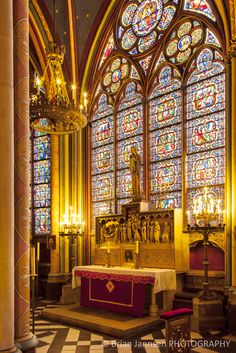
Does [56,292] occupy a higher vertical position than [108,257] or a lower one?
lower

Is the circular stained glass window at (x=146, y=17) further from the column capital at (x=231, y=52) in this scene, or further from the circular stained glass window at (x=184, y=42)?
the column capital at (x=231, y=52)

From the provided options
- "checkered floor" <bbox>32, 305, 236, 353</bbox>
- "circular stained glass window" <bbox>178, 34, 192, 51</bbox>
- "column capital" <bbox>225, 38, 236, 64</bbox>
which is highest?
"circular stained glass window" <bbox>178, 34, 192, 51</bbox>

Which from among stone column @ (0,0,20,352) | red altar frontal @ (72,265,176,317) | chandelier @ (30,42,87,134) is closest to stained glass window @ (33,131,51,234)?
red altar frontal @ (72,265,176,317)

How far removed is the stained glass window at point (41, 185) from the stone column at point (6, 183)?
33.6 feet

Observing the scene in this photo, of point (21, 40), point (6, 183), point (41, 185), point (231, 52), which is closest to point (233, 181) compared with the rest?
point (231, 52)

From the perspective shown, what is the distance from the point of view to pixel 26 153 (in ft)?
16.9

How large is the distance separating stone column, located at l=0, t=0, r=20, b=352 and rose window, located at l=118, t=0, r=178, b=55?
8441mm

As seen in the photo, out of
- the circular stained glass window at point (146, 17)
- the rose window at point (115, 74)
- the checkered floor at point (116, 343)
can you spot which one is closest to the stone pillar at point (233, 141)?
the checkered floor at point (116, 343)

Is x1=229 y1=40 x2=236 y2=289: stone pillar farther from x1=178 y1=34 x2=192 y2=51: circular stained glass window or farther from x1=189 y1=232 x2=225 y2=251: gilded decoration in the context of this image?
x1=178 y1=34 x2=192 y2=51: circular stained glass window

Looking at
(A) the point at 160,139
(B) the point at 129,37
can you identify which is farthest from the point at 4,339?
(B) the point at 129,37

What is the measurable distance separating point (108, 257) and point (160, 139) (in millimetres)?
3615

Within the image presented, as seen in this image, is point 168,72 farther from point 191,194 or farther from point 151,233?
point 151,233

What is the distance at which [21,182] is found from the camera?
509 centimetres

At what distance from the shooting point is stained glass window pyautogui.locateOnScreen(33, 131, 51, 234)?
14.9m
